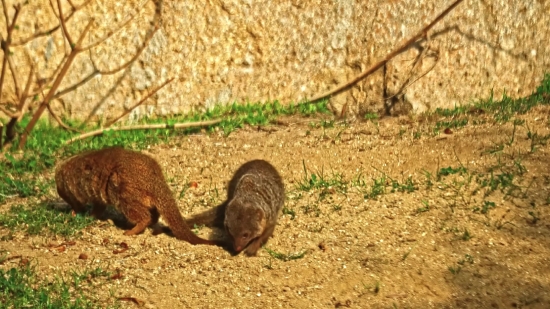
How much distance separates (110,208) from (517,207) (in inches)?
115

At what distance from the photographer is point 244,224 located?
4926 millimetres

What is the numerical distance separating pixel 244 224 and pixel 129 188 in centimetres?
87

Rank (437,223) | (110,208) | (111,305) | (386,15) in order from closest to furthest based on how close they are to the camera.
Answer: (111,305), (437,223), (110,208), (386,15)

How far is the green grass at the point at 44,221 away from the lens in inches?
212

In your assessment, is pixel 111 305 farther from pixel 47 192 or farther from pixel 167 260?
pixel 47 192

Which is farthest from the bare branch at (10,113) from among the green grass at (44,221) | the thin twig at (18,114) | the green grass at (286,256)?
the green grass at (286,256)

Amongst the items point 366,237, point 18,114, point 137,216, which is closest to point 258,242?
point 366,237

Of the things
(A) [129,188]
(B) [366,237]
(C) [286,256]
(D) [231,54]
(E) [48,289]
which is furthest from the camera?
(D) [231,54]

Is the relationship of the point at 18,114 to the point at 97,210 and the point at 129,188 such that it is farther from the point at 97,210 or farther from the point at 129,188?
the point at 129,188

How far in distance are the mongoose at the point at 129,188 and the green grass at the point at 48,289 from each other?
25.1 inches

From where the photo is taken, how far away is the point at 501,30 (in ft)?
24.5

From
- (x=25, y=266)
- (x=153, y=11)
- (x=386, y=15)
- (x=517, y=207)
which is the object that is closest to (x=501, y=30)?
(x=386, y=15)

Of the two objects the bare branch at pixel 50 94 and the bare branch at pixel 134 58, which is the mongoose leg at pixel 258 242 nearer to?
the bare branch at pixel 50 94

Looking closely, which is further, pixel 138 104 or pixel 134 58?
pixel 134 58
